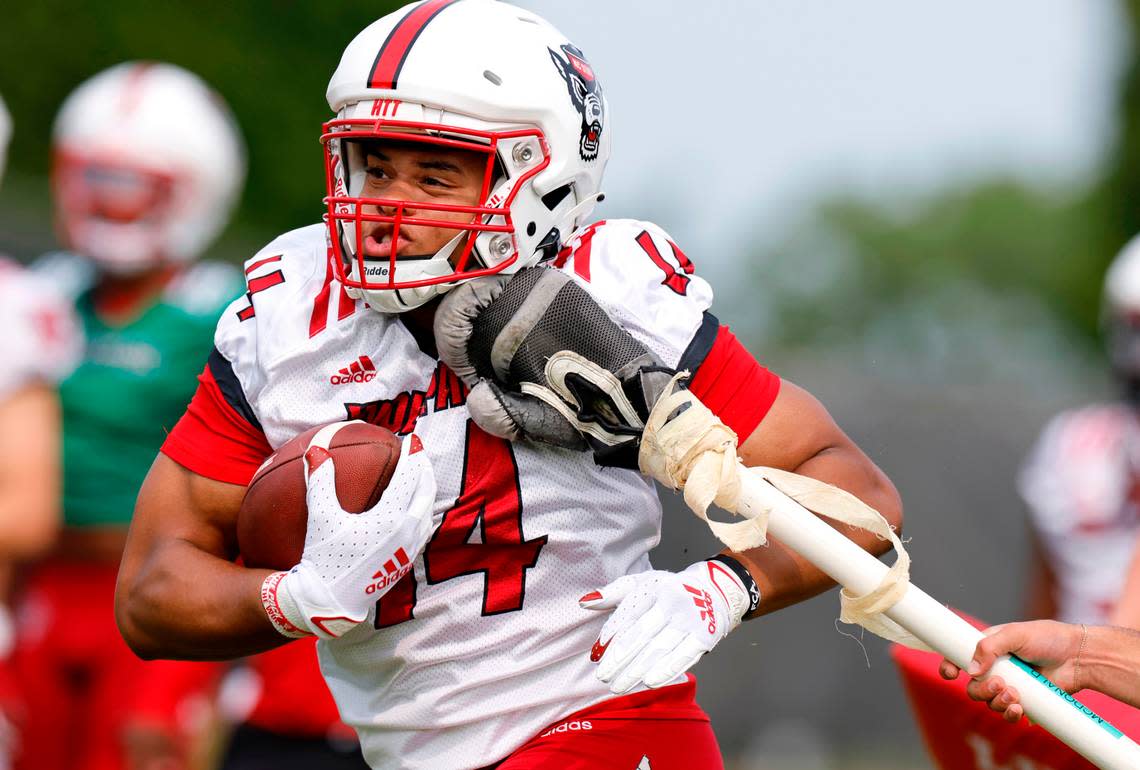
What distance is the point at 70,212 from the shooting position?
6.37 m

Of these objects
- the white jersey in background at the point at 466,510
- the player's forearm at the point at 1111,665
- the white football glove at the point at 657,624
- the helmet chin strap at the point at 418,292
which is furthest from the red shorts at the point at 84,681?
the player's forearm at the point at 1111,665

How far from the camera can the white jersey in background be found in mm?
2967

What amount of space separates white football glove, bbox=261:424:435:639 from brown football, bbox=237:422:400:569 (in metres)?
0.02

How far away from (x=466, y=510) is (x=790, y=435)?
1.89 ft

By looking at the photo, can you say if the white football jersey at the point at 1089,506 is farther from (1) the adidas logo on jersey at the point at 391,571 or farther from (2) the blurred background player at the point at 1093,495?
(1) the adidas logo on jersey at the point at 391,571

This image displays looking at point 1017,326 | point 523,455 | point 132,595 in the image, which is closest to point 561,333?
point 523,455

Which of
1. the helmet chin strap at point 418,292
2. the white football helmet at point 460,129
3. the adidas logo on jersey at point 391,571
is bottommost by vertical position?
the adidas logo on jersey at point 391,571

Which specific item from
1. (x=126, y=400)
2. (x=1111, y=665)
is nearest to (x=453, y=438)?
(x=1111, y=665)

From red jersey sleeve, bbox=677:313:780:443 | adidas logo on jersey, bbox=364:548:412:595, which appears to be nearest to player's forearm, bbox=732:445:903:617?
red jersey sleeve, bbox=677:313:780:443

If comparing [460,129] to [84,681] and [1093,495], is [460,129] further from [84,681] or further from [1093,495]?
[1093,495]

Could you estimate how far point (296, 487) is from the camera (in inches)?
111

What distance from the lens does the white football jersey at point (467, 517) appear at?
2.97 m

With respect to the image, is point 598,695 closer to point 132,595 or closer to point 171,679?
point 132,595

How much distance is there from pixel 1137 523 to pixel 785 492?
3.81 metres
